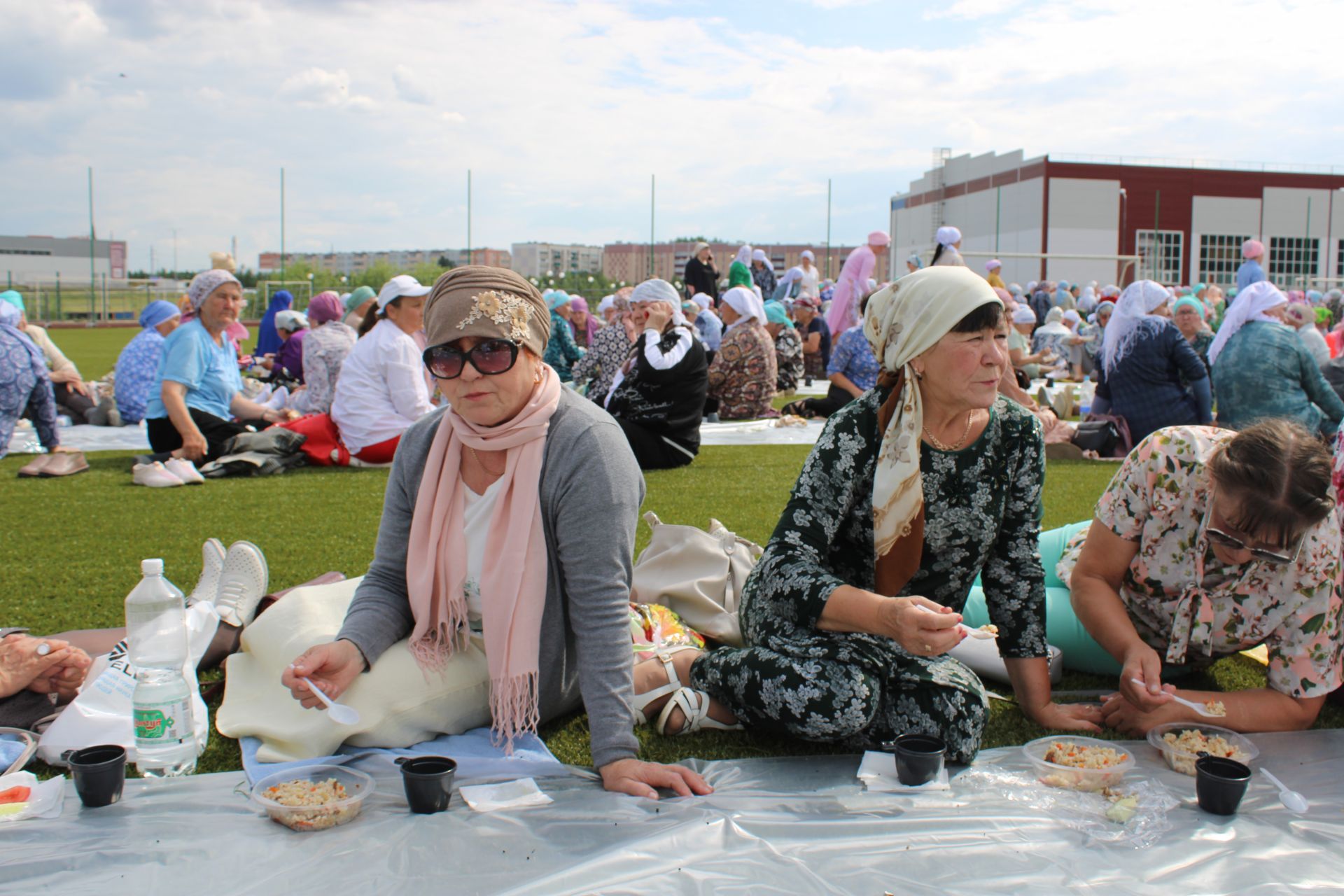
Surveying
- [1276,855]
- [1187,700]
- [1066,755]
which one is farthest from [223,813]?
[1187,700]

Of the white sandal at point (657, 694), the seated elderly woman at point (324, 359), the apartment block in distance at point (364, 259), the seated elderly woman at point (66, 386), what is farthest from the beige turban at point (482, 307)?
the apartment block in distance at point (364, 259)

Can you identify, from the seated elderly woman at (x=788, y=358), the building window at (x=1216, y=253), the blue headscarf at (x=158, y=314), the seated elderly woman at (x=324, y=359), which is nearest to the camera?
the seated elderly woman at (x=324, y=359)

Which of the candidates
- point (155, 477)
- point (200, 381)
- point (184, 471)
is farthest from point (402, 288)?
point (155, 477)

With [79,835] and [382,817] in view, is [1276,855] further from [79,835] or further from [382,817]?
[79,835]

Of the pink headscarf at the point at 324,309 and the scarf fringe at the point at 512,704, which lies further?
the pink headscarf at the point at 324,309

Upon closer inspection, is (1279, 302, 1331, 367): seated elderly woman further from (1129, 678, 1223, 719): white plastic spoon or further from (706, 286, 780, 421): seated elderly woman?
(1129, 678, 1223, 719): white plastic spoon

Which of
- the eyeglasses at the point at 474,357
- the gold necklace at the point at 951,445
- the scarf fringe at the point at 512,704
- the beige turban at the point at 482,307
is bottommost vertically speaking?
the scarf fringe at the point at 512,704

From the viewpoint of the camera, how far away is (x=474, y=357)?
8.16ft

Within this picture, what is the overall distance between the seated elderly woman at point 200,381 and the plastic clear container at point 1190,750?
644 centimetres

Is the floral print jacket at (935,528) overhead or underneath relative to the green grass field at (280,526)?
overhead

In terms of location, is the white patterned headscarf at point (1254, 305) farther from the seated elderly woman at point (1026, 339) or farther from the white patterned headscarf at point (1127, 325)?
the seated elderly woman at point (1026, 339)

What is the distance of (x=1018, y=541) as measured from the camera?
2.93 metres

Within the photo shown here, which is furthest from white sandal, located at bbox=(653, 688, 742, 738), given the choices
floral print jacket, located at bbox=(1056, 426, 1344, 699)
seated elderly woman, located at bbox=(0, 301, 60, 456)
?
seated elderly woman, located at bbox=(0, 301, 60, 456)

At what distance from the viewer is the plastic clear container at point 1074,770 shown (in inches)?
98.5
